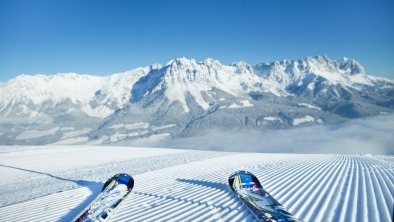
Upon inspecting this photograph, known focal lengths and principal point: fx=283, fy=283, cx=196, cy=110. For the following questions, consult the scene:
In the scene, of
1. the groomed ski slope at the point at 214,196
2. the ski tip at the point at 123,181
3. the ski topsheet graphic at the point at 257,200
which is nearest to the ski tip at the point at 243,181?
the ski topsheet graphic at the point at 257,200

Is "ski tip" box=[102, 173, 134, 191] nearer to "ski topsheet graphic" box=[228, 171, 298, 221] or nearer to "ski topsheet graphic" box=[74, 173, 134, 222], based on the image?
"ski topsheet graphic" box=[74, 173, 134, 222]

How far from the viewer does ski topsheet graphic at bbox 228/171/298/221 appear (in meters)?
11.0

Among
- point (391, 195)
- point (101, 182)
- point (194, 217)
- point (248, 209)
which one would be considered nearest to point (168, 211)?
point (194, 217)

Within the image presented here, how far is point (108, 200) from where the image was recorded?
13914 millimetres

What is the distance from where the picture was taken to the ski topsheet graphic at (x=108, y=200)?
38.8ft

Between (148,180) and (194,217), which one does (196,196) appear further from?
(148,180)

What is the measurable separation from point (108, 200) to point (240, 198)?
6.48 m

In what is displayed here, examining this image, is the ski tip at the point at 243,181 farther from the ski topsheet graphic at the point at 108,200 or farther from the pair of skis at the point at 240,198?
the ski topsheet graphic at the point at 108,200

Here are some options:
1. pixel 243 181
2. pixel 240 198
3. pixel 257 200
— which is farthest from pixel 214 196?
pixel 257 200

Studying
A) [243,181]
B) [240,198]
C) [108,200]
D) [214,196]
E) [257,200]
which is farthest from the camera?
[243,181]

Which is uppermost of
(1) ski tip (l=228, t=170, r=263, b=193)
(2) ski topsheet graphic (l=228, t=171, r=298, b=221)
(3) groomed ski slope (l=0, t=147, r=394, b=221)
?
(1) ski tip (l=228, t=170, r=263, b=193)

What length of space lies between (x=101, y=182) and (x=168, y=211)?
9.19m

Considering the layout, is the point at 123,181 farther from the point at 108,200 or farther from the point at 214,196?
the point at 214,196

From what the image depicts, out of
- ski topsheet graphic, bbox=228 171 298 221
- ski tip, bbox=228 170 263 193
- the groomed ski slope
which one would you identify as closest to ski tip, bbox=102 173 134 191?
the groomed ski slope
